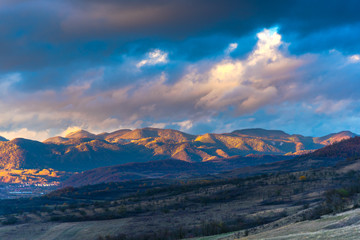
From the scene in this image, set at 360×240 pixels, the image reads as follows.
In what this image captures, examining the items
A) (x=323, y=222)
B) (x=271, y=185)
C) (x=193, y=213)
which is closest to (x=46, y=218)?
(x=193, y=213)

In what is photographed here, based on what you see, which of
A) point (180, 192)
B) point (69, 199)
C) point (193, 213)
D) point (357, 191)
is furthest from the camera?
point (69, 199)

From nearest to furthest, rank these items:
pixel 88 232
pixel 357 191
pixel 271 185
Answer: pixel 357 191 → pixel 88 232 → pixel 271 185

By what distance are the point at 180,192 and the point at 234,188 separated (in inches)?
759

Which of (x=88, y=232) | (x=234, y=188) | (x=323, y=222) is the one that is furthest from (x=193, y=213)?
(x=323, y=222)

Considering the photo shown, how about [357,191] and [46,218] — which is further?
[46,218]

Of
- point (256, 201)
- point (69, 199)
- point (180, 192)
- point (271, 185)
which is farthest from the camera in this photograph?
point (69, 199)

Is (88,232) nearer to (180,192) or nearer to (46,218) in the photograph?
(46,218)

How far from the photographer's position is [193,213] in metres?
77.9

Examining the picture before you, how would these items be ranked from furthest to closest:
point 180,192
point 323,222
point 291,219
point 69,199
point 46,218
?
point 69,199, point 180,192, point 46,218, point 291,219, point 323,222

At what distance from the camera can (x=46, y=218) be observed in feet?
296

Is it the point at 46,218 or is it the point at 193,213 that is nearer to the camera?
the point at 193,213

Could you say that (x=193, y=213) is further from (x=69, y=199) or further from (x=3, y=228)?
(x=69, y=199)

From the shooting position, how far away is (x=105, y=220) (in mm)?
80000

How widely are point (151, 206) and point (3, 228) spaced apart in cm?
3154
